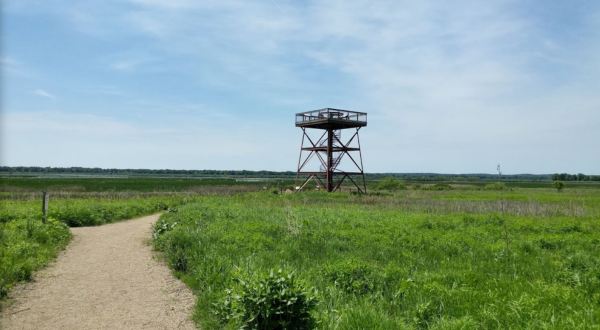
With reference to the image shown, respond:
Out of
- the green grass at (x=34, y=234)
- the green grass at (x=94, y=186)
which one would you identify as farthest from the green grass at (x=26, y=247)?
the green grass at (x=94, y=186)

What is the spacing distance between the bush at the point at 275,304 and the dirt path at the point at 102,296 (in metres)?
1.87

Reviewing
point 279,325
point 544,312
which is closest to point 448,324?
point 544,312

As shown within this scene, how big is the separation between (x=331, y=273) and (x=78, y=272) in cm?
606

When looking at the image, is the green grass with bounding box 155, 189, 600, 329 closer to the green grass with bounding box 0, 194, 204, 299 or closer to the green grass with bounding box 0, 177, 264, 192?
the green grass with bounding box 0, 194, 204, 299

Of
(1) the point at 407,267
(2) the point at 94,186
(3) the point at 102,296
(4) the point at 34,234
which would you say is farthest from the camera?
(2) the point at 94,186

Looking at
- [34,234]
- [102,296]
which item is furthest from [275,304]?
[34,234]

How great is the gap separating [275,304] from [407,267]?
4.83 metres

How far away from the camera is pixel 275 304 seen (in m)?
5.16

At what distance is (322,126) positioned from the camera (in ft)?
129

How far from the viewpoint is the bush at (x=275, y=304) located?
202 inches

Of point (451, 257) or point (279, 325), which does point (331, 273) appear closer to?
point (279, 325)

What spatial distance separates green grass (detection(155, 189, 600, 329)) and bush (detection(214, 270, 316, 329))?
1.25ft

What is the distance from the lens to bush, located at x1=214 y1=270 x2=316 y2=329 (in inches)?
202

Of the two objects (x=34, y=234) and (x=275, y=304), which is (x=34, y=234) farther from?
(x=275, y=304)
